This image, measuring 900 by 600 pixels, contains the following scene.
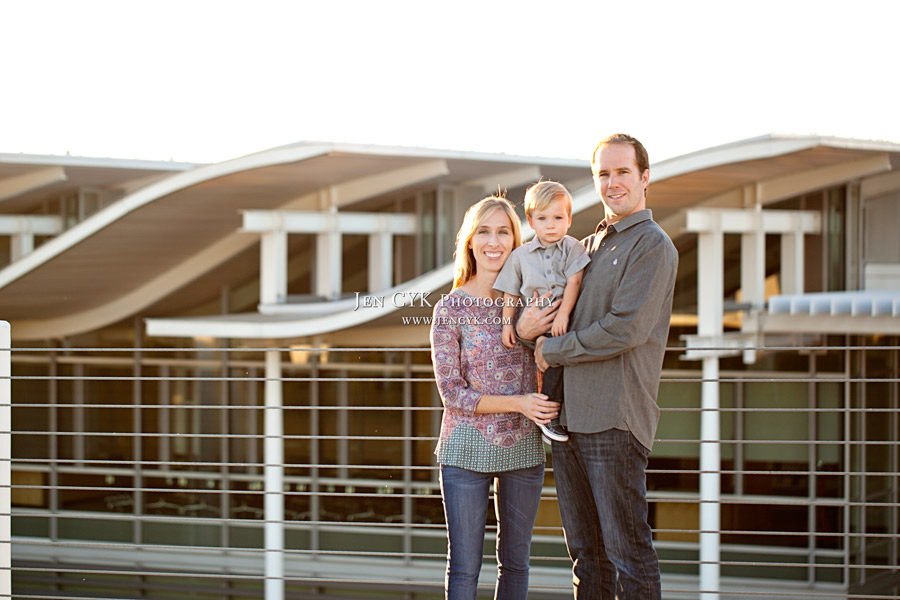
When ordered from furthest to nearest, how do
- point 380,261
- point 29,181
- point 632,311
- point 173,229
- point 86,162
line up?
point 29,181 → point 86,162 → point 173,229 → point 380,261 → point 632,311

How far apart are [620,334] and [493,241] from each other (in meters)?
0.50

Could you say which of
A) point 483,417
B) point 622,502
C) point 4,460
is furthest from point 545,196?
point 4,460

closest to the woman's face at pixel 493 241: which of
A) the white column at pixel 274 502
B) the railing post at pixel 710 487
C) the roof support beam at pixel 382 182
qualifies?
the railing post at pixel 710 487

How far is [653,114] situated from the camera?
1609 centimetres

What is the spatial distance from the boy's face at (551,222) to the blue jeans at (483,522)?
71 centimetres

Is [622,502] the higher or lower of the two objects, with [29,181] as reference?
lower

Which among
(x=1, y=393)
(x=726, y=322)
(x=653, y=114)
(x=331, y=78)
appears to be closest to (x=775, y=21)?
(x=653, y=114)

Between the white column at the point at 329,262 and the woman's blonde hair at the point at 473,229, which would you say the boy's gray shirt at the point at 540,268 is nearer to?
the woman's blonde hair at the point at 473,229

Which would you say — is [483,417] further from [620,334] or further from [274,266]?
[274,266]

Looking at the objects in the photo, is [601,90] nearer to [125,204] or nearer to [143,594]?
[125,204]

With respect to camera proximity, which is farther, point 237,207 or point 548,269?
point 237,207

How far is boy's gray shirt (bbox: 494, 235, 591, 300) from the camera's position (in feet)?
9.53

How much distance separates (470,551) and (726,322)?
347 inches

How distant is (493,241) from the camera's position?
298 cm
